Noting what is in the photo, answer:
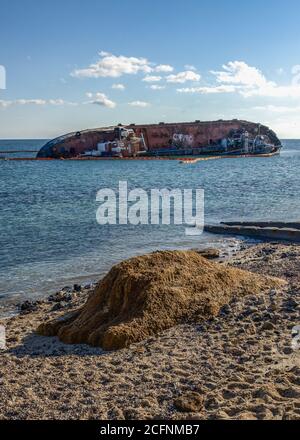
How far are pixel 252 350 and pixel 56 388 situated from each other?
276 cm

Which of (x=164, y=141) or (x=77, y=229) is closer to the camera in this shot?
(x=77, y=229)

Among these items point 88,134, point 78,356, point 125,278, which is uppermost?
point 88,134

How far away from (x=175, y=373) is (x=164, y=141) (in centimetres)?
7839

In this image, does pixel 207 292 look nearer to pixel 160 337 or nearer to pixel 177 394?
pixel 160 337

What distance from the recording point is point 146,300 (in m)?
8.46

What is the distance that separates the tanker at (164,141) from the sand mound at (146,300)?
7128cm

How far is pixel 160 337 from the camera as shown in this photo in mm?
7996

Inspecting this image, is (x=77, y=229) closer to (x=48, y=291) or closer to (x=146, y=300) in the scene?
(x=48, y=291)

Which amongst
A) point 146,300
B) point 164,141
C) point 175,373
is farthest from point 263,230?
point 164,141

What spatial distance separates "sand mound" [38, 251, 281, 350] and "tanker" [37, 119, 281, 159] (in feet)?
234

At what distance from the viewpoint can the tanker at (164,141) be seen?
264 feet

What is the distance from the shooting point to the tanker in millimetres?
80500

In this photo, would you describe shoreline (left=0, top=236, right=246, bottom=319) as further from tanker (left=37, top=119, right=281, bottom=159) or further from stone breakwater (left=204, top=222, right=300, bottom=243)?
tanker (left=37, top=119, right=281, bottom=159)

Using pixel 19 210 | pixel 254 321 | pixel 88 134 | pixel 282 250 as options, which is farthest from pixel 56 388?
pixel 88 134
